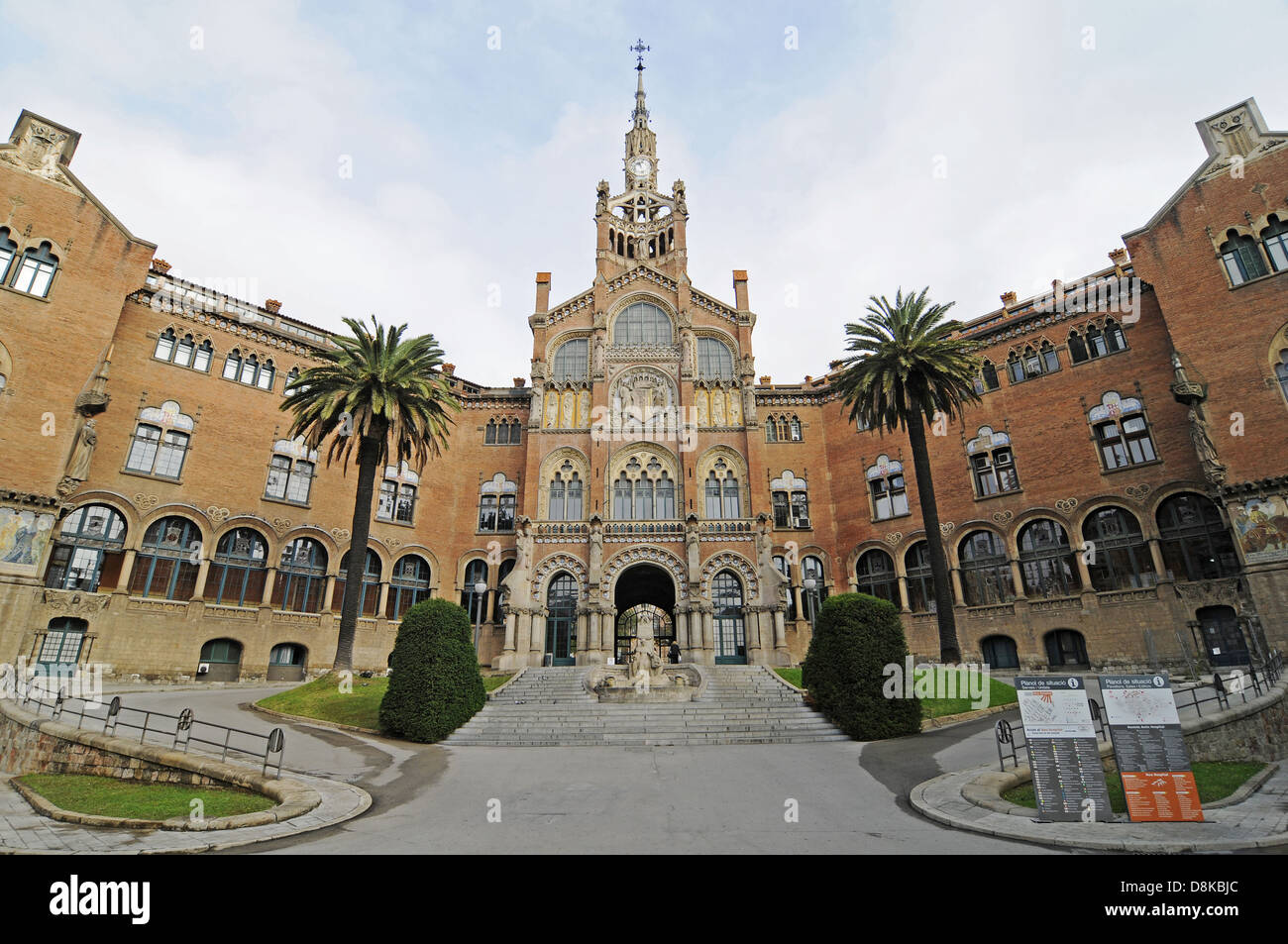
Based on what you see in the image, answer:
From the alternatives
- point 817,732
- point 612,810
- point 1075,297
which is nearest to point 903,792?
point 612,810

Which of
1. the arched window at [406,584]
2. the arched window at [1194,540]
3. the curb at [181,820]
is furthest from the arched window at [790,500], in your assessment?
the curb at [181,820]

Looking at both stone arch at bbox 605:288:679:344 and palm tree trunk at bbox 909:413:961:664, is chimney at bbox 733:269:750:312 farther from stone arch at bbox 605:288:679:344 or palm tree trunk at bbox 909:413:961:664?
palm tree trunk at bbox 909:413:961:664

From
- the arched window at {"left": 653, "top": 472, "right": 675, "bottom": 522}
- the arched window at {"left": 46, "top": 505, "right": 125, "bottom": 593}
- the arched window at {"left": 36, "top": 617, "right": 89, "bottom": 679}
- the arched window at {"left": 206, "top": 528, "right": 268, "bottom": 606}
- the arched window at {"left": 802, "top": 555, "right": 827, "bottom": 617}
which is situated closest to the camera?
the arched window at {"left": 36, "top": 617, "right": 89, "bottom": 679}

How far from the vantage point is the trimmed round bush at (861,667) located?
1869cm

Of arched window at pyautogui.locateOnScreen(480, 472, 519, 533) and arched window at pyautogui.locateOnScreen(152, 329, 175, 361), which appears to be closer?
arched window at pyautogui.locateOnScreen(152, 329, 175, 361)

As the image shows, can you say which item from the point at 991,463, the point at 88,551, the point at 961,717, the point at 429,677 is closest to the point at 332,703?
the point at 429,677

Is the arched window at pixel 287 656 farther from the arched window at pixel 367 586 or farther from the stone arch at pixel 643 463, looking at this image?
the stone arch at pixel 643 463

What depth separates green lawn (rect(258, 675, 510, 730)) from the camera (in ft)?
69.4

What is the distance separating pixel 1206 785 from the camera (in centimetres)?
1201

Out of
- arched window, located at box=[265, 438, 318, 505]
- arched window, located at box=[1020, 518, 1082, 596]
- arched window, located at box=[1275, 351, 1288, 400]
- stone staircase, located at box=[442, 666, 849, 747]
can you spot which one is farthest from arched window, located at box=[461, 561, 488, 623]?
arched window, located at box=[1275, 351, 1288, 400]

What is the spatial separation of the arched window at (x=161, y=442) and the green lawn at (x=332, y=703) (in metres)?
14.0

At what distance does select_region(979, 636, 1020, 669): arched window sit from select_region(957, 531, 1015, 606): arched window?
1.86 meters

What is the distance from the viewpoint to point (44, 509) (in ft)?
84.9
